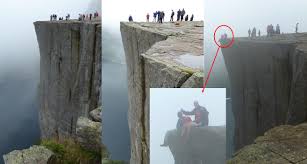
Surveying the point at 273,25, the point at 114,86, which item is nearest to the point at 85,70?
the point at 114,86

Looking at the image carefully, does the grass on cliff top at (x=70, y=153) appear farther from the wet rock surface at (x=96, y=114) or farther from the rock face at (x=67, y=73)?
the wet rock surface at (x=96, y=114)

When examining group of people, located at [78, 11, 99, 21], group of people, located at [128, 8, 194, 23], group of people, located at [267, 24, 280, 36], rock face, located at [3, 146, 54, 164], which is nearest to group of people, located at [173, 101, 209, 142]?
group of people, located at [128, 8, 194, 23]

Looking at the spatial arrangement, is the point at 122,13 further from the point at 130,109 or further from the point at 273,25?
the point at 273,25

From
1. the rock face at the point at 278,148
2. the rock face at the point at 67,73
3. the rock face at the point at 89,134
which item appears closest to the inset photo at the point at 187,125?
the rock face at the point at 278,148

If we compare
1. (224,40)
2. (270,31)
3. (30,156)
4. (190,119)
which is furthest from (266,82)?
(30,156)

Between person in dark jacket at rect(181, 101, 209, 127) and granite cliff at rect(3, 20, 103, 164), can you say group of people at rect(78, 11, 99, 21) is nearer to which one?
granite cliff at rect(3, 20, 103, 164)

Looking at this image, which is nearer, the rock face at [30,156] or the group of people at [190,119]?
the group of people at [190,119]

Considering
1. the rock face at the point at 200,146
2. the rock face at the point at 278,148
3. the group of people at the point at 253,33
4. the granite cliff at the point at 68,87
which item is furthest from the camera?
the granite cliff at the point at 68,87
